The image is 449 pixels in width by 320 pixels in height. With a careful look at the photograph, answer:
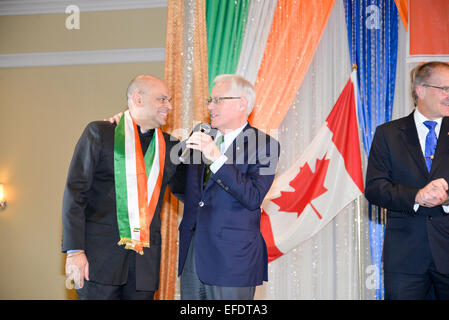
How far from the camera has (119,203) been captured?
2398mm

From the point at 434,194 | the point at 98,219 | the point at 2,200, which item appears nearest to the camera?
the point at 434,194

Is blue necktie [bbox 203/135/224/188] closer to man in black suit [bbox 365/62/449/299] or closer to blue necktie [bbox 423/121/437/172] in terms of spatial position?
man in black suit [bbox 365/62/449/299]

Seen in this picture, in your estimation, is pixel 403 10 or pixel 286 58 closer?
pixel 403 10

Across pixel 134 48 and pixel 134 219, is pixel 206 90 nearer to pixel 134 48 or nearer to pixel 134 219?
pixel 134 48

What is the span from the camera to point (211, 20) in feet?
14.0

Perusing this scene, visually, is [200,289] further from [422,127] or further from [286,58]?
[286,58]

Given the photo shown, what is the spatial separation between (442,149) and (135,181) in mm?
1626

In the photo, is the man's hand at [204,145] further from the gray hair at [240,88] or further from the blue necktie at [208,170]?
the gray hair at [240,88]

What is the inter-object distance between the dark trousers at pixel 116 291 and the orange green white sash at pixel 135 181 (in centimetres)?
14

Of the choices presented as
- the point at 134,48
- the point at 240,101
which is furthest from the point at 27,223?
the point at 240,101

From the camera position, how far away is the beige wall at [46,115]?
4.57 metres

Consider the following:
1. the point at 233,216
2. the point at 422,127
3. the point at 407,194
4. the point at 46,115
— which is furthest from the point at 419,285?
the point at 46,115

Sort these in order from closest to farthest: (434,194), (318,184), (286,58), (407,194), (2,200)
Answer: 1. (434,194)
2. (407,194)
3. (318,184)
4. (286,58)
5. (2,200)

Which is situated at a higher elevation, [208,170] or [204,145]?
[204,145]
